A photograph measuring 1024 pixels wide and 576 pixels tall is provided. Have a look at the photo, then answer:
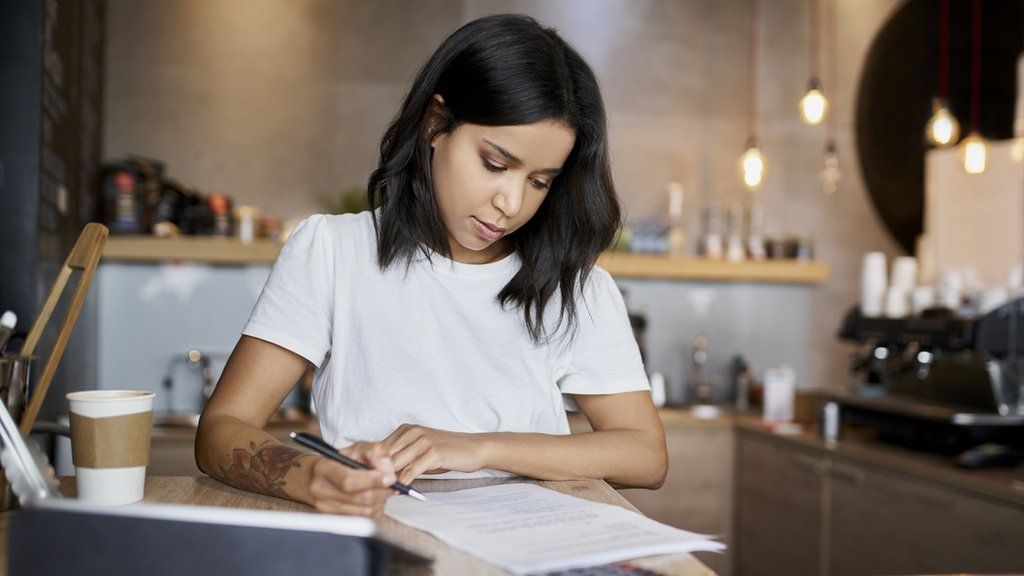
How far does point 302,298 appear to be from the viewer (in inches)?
52.3

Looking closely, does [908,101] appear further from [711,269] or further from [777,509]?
[777,509]

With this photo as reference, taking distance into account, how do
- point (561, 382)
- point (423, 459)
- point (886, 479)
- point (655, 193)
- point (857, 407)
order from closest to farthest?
point (423, 459) → point (561, 382) → point (886, 479) → point (857, 407) → point (655, 193)

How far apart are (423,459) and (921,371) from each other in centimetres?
241

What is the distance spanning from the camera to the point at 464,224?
4.44ft

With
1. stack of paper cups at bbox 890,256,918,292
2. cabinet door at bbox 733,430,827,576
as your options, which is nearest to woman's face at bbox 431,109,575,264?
cabinet door at bbox 733,430,827,576

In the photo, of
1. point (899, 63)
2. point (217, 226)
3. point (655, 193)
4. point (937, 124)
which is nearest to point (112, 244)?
point (217, 226)

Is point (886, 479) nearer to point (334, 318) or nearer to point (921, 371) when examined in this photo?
point (921, 371)

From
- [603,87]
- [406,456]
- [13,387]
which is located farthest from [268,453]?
[603,87]

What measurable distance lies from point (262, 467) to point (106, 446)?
7.1 inches

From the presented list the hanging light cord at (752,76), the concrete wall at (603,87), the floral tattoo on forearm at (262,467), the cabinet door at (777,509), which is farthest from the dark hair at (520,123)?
the hanging light cord at (752,76)

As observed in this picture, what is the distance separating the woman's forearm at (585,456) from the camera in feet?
4.00

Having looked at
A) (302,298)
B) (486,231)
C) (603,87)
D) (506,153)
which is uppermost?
(603,87)

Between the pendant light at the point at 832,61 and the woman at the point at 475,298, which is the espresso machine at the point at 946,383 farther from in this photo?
the woman at the point at 475,298

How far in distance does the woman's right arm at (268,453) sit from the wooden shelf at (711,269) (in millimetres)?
2753
